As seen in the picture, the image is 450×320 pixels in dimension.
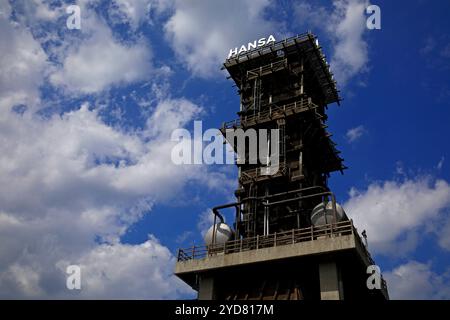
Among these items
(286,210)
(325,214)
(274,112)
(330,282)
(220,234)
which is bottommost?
(330,282)

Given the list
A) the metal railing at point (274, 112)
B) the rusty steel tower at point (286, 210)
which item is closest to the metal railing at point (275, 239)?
the rusty steel tower at point (286, 210)

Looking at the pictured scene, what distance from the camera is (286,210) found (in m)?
47.0

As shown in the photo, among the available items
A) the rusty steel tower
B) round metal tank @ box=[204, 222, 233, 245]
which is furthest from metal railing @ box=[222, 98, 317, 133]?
round metal tank @ box=[204, 222, 233, 245]

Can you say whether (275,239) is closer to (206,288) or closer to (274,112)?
(206,288)

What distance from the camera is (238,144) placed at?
5369 centimetres

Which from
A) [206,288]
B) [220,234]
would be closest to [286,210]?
[220,234]

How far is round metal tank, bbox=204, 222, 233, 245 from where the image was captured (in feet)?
137

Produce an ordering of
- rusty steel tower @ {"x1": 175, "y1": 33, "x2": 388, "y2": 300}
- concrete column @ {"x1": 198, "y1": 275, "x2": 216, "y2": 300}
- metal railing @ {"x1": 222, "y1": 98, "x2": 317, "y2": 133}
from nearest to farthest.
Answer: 1. rusty steel tower @ {"x1": 175, "y1": 33, "x2": 388, "y2": 300}
2. concrete column @ {"x1": 198, "y1": 275, "x2": 216, "y2": 300}
3. metal railing @ {"x1": 222, "y1": 98, "x2": 317, "y2": 133}

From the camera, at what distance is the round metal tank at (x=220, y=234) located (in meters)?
41.8

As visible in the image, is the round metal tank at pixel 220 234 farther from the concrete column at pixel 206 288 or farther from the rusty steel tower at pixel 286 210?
the concrete column at pixel 206 288

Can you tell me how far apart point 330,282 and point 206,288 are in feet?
35.6

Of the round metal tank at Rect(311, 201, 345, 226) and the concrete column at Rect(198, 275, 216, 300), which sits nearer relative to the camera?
the round metal tank at Rect(311, 201, 345, 226)

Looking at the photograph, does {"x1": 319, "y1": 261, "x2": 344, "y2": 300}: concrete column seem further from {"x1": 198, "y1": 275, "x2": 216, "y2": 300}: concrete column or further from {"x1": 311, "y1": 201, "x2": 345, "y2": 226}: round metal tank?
{"x1": 198, "y1": 275, "x2": 216, "y2": 300}: concrete column

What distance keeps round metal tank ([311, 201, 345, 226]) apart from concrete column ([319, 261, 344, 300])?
419cm
